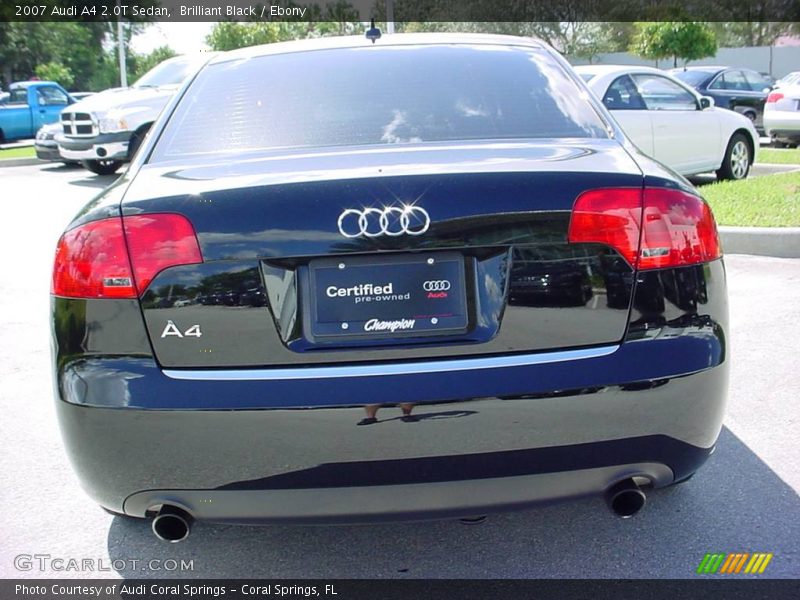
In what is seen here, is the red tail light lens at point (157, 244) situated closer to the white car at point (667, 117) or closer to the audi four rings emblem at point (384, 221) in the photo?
the audi four rings emblem at point (384, 221)

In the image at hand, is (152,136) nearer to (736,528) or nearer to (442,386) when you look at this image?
(442,386)

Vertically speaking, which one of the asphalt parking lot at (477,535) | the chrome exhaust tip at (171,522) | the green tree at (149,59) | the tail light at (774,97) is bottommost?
the asphalt parking lot at (477,535)

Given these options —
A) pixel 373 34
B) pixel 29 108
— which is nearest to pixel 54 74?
pixel 29 108

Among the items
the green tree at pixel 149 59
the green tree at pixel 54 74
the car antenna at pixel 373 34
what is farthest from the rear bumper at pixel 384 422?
the green tree at pixel 149 59

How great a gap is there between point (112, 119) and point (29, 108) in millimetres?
12492

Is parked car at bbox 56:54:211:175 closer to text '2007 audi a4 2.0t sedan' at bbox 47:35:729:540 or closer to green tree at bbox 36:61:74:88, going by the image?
text '2007 audi a4 2.0t sedan' at bbox 47:35:729:540

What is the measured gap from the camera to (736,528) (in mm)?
2912

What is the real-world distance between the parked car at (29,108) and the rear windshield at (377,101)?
75.7 ft

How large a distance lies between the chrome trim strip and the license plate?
81 mm

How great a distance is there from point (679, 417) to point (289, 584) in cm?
129

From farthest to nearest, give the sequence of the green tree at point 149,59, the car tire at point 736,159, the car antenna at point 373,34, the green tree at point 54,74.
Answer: the green tree at point 149,59
the green tree at point 54,74
the car tire at point 736,159
the car antenna at point 373,34

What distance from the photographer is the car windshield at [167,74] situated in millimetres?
14453

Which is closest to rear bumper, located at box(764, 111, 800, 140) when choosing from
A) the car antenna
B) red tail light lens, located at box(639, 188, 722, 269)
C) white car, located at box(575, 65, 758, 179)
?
white car, located at box(575, 65, 758, 179)

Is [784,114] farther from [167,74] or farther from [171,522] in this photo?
[171,522]
